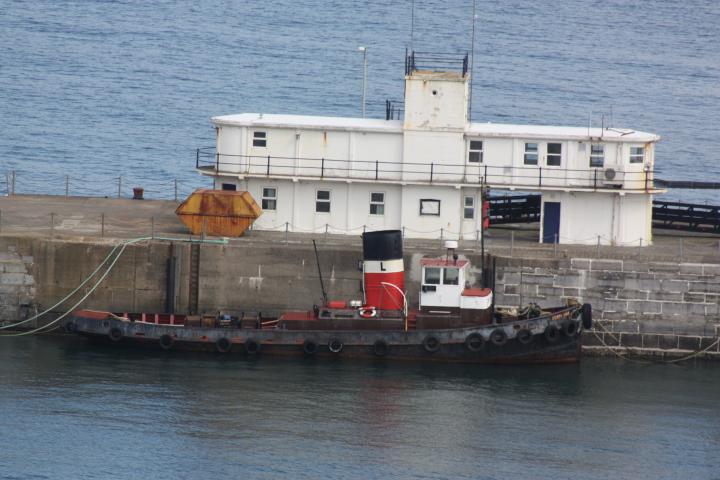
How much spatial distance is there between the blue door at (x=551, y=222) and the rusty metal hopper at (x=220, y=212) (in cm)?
937

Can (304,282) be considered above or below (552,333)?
above

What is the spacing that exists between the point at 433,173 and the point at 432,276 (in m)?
5.10

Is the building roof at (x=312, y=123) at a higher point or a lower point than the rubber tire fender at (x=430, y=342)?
higher

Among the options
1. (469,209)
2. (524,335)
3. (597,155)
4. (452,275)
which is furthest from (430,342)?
(597,155)

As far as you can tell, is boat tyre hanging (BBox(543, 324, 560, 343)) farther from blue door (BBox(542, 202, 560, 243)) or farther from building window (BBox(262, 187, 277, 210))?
building window (BBox(262, 187, 277, 210))

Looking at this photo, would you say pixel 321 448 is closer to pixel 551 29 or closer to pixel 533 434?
pixel 533 434

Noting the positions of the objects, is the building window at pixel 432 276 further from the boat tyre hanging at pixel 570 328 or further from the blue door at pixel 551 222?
the blue door at pixel 551 222

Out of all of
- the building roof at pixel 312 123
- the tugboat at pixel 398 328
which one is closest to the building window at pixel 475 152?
the building roof at pixel 312 123

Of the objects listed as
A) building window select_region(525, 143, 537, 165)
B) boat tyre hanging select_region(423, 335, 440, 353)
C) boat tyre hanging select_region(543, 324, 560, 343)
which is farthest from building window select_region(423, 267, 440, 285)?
building window select_region(525, 143, 537, 165)

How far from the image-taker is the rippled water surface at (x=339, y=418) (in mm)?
37031

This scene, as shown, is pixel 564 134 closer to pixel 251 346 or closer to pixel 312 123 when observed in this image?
pixel 312 123

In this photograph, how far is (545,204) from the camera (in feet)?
162

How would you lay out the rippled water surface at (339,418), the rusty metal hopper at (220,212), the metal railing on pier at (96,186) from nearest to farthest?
the rippled water surface at (339,418)
the rusty metal hopper at (220,212)
the metal railing on pier at (96,186)

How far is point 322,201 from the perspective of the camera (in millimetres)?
49688
